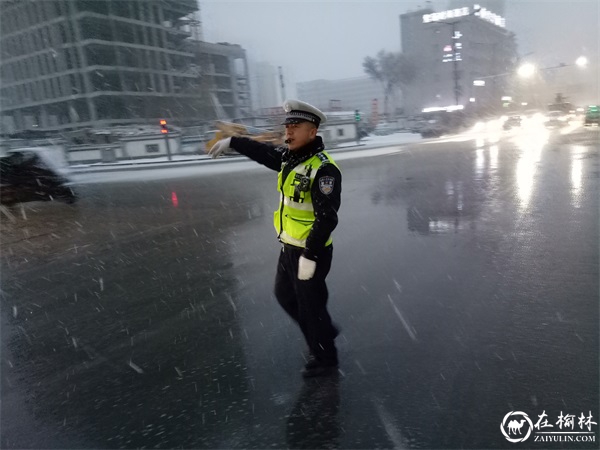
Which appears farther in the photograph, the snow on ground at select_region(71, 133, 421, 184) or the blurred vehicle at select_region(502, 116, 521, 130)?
the blurred vehicle at select_region(502, 116, 521, 130)

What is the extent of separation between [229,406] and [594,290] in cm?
362

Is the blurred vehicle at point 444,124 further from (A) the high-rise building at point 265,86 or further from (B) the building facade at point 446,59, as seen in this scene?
(A) the high-rise building at point 265,86

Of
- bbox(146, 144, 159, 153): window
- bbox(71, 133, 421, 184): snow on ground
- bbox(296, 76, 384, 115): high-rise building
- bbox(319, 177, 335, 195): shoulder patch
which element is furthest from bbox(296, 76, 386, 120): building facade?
Answer: bbox(319, 177, 335, 195): shoulder patch

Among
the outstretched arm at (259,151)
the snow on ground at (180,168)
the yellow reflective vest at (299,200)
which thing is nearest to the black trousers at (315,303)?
the yellow reflective vest at (299,200)

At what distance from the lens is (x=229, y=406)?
2.88m

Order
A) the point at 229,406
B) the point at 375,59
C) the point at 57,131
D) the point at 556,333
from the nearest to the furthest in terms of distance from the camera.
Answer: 1. the point at 229,406
2. the point at 556,333
3. the point at 57,131
4. the point at 375,59

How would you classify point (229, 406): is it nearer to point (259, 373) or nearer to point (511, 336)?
point (259, 373)

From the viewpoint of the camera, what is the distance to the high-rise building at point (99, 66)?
223 feet

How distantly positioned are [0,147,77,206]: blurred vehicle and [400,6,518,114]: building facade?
95043 millimetres

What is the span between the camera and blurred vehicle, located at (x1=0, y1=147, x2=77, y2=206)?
13.2 meters

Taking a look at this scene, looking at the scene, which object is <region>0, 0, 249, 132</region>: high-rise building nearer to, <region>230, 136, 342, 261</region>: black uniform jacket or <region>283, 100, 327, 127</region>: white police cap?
<region>283, 100, 327, 127</region>: white police cap

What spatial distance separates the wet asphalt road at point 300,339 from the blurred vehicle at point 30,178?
606 cm

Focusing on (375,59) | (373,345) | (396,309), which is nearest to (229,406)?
(373,345)

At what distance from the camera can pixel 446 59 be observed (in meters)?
96.1
